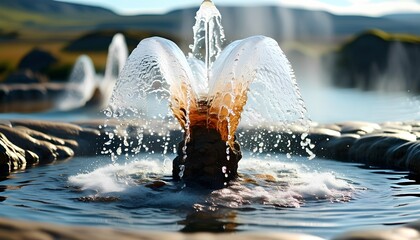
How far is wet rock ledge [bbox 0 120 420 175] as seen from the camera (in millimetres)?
12125

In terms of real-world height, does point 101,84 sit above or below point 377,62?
below

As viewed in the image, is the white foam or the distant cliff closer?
the white foam

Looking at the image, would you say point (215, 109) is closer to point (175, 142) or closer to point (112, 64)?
point (175, 142)

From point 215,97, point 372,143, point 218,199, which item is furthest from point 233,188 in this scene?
point 372,143

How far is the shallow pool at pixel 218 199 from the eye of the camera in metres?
7.76

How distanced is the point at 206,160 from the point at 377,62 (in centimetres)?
4750

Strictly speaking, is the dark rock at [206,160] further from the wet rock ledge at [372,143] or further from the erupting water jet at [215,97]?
the wet rock ledge at [372,143]

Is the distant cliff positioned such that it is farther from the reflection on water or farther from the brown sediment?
the brown sediment

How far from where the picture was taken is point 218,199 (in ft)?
28.8

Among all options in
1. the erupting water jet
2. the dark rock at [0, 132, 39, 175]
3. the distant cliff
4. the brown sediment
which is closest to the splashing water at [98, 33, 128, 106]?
the dark rock at [0, 132, 39, 175]

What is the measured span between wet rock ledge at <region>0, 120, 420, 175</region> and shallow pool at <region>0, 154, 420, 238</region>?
61 cm

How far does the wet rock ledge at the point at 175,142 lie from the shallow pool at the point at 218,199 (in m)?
0.61

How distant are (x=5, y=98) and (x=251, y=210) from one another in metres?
30.8

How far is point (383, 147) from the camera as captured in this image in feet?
42.2
